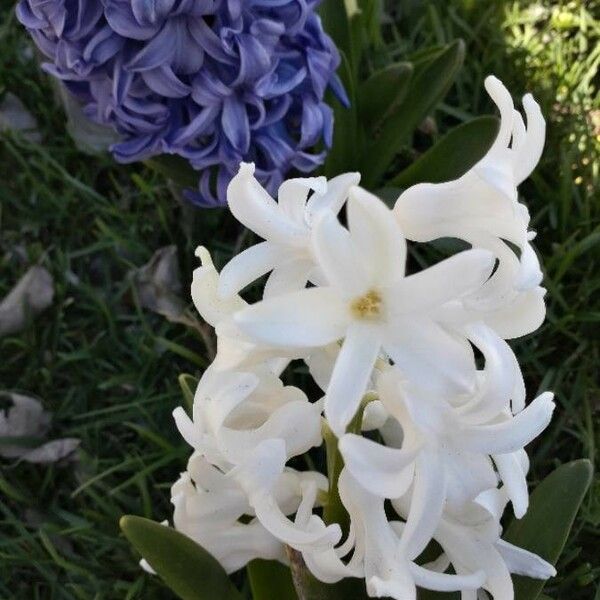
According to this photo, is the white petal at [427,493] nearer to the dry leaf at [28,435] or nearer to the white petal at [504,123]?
the white petal at [504,123]

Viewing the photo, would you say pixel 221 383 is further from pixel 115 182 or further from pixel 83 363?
pixel 115 182

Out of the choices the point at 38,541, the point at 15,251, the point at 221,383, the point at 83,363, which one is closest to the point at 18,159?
the point at 15,251

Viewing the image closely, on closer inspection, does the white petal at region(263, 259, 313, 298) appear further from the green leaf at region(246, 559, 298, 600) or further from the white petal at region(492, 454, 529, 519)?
the green leaf at region(246, 559, 298, 600)

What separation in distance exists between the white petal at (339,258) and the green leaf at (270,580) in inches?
20.0

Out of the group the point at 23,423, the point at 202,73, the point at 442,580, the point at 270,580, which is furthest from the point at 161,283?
the point at 442,580

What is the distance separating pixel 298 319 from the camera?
29.2 inches

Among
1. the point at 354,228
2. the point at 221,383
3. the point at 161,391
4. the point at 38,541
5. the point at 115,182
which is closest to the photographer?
the point at 354,228

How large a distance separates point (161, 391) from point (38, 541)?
312 mm

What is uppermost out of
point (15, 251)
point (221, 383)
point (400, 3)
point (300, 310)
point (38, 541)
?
point (300, 310)

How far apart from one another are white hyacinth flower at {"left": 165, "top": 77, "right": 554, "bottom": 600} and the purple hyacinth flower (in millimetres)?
495

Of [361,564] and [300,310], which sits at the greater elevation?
[300,310]

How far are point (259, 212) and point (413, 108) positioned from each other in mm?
842

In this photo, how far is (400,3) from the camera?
6.54 feet

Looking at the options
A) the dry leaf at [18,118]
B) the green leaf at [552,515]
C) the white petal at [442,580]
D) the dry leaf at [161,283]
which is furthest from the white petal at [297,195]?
the dry leaf at [18,118]
